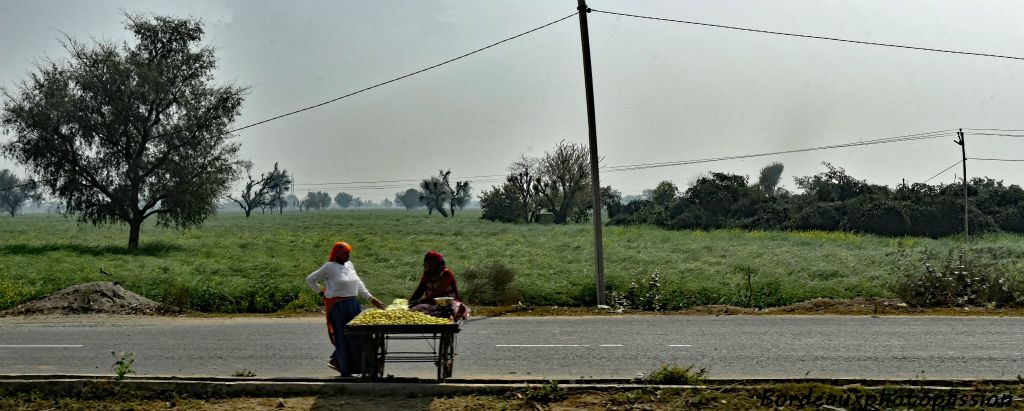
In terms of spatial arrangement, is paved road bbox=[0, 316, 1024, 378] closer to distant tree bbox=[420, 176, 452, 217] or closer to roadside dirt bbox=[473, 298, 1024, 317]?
roadside dirt bbox=[473, 298, 1024, 317]

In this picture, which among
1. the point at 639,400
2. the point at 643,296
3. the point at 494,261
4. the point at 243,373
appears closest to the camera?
the point at 639,400

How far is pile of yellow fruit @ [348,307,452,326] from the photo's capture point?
28.9 ft

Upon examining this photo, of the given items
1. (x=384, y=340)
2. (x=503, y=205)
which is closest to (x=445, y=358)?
(x=384, y=340)

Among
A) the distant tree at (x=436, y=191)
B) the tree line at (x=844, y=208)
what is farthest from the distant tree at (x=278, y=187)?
the tree line at (x=844, y=208)

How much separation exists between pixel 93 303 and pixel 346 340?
40.0 feet

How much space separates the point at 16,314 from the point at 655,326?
557 inches

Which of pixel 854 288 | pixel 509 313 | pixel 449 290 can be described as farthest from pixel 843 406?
pixel 854 288

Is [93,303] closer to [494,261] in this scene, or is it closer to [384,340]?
[494,261]

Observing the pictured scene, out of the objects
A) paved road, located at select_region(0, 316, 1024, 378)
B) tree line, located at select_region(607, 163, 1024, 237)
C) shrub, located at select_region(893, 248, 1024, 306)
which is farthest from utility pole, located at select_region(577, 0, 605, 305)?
tree line, located at select_region(607, 163, 1024, 237)

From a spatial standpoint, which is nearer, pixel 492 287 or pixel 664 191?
pixel 492 287

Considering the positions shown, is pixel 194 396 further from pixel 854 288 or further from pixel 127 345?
pixel 854 288

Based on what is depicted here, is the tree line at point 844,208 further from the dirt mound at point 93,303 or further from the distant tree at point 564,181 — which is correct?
the dirt mound at point 93,303

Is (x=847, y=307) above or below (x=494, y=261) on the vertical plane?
below

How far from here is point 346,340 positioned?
952cm
